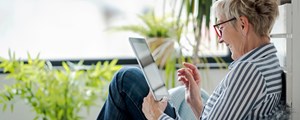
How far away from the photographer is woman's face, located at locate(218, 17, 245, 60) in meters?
1.67

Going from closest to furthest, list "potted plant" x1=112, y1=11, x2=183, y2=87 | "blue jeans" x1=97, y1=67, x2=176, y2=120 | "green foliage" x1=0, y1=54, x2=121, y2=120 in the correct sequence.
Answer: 1. "blue jeans" x1=97, y1=67, x2=176, y2=120
2. "green foliage" x1=0, y1=54, x2=121, y2=120
3. "potted plant" x1=112, y1=11, x2=183, y2=87

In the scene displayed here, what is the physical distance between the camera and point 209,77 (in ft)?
11.4

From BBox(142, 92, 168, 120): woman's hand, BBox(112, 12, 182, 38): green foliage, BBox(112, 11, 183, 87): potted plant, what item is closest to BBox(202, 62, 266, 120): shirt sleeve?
BBox(142, 92, 168, 120): woman's hand

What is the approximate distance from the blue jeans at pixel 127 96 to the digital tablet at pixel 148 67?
0.39 ft

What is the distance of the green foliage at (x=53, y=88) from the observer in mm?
3053

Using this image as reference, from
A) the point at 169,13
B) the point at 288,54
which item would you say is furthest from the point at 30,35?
the point at 288,54

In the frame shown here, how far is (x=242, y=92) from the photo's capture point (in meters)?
1.52

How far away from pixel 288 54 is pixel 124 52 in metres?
2.02

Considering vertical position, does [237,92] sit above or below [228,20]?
below

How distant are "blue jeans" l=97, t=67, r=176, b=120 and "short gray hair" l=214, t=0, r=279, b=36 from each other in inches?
23.6

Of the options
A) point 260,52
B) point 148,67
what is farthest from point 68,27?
point 260,52

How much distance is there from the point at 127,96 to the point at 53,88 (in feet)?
3.59

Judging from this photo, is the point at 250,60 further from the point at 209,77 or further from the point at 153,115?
the point at 209,77

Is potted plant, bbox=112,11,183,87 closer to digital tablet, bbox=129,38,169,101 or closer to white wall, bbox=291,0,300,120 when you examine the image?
digital tablet, bbox=129,38,169,101
